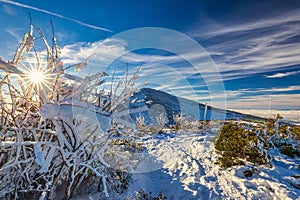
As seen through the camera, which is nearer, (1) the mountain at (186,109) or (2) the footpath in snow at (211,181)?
(2) the footpath in snow at (211,181)

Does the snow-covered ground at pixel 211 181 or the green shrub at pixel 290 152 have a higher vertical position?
the green shrub at pixel 290 152

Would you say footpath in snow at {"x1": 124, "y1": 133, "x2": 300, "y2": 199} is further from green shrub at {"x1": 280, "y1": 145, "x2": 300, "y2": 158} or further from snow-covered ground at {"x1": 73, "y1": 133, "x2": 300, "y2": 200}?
green shrub at {"x1": 280, "y1": 145, "x2": 300, "y2": 158}

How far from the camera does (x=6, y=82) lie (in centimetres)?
250

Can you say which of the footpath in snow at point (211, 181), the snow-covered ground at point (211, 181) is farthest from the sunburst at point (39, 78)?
the footpath in snow at point (211, 181)

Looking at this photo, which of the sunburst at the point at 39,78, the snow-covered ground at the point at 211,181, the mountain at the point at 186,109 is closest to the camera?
the sunburst at the point at 39,78

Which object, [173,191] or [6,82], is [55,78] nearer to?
[6,82]

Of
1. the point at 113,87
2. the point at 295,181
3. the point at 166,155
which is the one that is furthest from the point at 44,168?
the point at 166,155

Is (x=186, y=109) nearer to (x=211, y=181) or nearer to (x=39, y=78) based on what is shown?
(x=211, y=181)

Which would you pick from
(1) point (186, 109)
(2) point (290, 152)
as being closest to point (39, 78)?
(2) point (290, 152)

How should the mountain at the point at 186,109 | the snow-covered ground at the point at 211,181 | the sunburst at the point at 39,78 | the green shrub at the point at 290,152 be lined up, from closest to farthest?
the sunburst at the point at 39,78
the snow-covered ground at the point at 211,181
the green shrub at the point at 290,152
the mountain at the point at 186,109

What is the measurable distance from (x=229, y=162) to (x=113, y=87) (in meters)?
5.12

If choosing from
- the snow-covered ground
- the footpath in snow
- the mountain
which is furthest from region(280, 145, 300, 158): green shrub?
the mountain

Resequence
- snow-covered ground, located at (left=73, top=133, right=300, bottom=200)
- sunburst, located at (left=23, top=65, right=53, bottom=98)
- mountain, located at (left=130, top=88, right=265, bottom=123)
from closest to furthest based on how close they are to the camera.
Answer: sunburst, located at (left=23, top=65, right=53, bottom=98)
snow-covered ground, located at (left=73, top=133, right=300, bottom=200)
mountain, located at (left=130, top=88, right=265, bottom=123)

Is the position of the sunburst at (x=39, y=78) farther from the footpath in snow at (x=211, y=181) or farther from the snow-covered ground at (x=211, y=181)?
the footpath in snow at (x=211, y=181)
